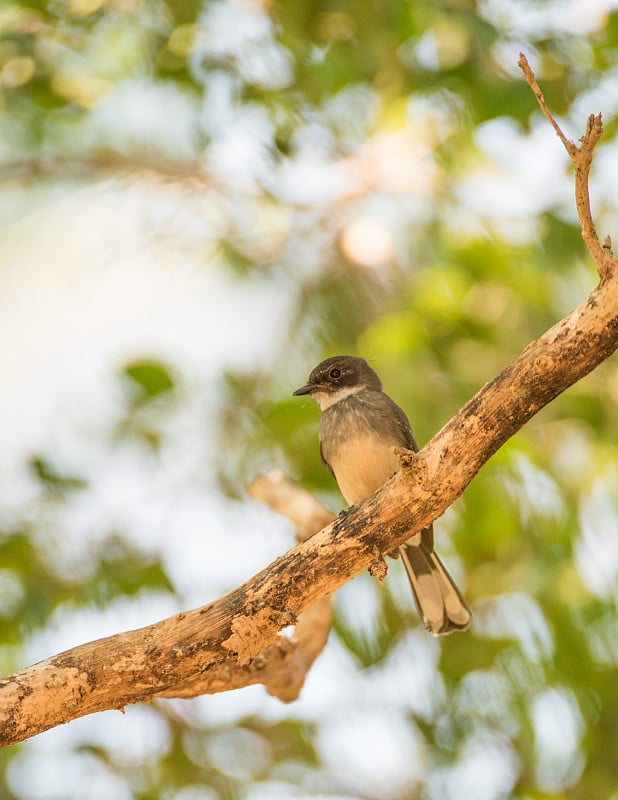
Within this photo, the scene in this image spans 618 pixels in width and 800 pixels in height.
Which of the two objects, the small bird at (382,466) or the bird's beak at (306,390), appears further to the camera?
the bird's beak at (306,390)

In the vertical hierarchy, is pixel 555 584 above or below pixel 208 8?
below

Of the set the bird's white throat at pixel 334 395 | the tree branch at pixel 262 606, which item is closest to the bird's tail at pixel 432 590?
the bird's white throat at pixel 334 395

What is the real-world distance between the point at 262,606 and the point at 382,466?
1448mm

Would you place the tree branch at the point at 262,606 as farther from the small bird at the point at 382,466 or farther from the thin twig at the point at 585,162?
the small bird at the point at 382,466

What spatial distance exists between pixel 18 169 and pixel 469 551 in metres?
4.25

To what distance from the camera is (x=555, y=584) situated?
6148 mm

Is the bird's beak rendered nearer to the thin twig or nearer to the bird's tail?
the bird's tail

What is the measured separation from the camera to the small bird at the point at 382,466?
477 cm

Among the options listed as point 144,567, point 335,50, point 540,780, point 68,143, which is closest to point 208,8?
point 335,50

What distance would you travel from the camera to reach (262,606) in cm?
355

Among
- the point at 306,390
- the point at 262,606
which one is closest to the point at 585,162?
the point at 262,606

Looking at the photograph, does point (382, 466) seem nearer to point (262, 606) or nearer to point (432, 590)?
point (432, 590)

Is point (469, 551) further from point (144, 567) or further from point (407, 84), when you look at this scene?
point (407, 84)

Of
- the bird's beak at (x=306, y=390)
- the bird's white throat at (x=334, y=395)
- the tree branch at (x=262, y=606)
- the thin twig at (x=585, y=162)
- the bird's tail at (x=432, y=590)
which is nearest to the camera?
the thin twig at (x=585, y=162)
